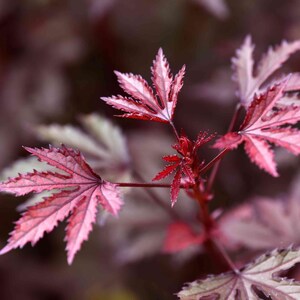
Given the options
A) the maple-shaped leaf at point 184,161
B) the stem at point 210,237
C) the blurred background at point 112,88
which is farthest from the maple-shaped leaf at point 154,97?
the blurred background at point 112,88

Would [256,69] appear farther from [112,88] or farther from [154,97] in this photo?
[112,88]

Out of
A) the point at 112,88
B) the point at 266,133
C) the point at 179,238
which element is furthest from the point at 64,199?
the point at 112,88

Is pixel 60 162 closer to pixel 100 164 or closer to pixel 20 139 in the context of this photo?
pixel 100 164

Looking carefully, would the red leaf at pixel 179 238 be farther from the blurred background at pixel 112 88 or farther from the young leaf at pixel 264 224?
the blurred background at pixel 112 88

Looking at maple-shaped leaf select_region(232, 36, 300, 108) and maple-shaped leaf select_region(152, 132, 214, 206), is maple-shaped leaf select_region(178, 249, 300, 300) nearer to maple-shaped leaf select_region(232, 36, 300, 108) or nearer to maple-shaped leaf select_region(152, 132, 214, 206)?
maple-shaped leaf select_region(152, 132, 214, 206)

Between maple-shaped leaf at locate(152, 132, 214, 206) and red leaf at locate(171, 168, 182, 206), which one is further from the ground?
maple-shaped leaf at locate(152, 132, 214, 206)

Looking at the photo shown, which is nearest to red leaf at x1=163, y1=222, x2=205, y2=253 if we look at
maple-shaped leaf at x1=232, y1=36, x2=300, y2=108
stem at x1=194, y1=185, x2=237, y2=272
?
stem at x1=194, y1=185, x2=237, y2=272
